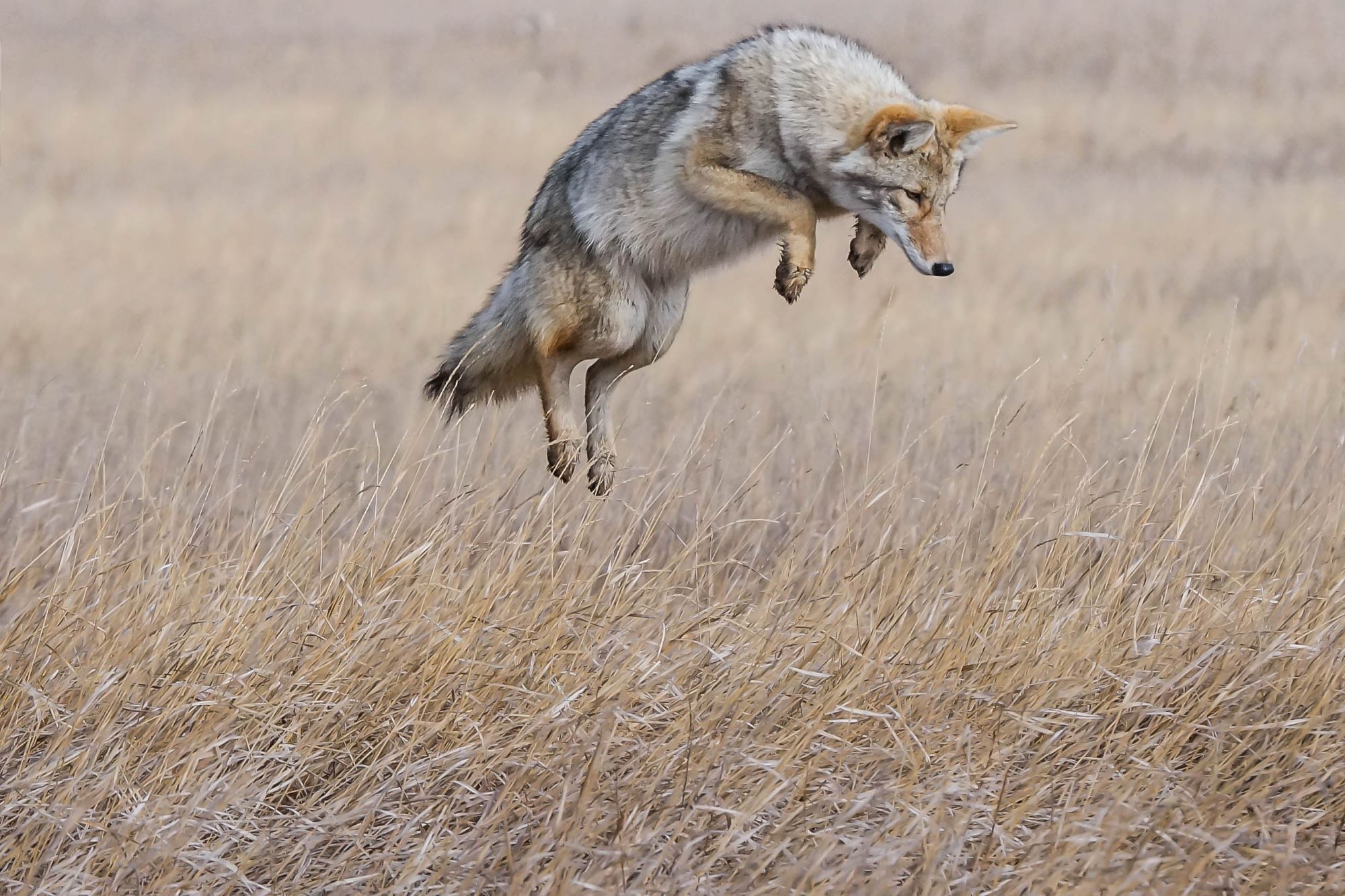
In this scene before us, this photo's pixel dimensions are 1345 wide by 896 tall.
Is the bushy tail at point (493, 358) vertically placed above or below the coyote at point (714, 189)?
below

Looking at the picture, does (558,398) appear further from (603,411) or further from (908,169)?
(908,169)

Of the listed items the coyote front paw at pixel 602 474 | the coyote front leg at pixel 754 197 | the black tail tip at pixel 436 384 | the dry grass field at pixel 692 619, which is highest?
the coyote front leg at pixel 754 197

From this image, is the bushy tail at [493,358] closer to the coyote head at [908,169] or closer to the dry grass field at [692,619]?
the dry grass field at [692,619]

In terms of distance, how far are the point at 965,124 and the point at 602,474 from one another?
1525mm

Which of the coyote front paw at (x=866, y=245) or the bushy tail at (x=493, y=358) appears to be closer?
the coyote front paw at (x=866, y=245)

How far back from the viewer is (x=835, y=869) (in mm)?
3283

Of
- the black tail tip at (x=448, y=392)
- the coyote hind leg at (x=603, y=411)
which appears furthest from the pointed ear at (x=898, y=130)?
the black tail tip at (x=448, y=392)

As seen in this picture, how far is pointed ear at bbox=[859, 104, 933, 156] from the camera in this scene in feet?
14.6

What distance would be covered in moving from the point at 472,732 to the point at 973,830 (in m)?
1.21

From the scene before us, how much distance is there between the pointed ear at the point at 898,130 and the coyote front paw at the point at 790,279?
51 cm

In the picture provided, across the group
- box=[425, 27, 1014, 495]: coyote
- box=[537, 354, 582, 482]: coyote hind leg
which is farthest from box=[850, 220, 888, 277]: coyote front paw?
box=[537, 354, 582, 482]: coyote hind leg

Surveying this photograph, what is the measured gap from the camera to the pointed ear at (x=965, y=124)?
15.1 ft

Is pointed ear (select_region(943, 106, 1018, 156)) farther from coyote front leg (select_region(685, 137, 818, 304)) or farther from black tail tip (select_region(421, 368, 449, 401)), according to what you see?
black tail tip (select_region(421, 368, 449, 401))

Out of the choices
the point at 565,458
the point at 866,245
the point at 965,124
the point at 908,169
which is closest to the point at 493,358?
the point at 565,458
